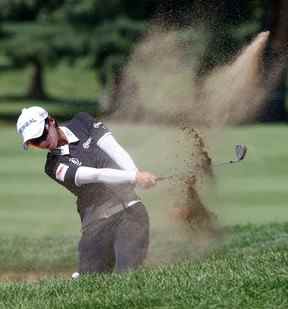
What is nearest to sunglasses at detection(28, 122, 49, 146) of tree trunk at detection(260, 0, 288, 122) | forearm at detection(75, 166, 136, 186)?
forearm at detection(75, 166, 136, 186)

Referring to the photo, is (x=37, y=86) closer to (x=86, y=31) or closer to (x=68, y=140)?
(x=86, y=31)

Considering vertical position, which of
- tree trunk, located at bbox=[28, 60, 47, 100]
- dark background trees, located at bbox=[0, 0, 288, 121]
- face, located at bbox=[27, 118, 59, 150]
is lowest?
tree trunk, located at bbox=[28, 60, 47, 100]

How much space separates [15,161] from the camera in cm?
2702

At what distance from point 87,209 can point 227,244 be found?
3.47 meters

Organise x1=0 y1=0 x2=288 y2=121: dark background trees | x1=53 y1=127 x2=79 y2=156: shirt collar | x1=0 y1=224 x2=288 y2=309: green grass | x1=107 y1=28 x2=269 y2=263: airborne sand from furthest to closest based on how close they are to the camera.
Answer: x1=0 y1=0 x2=288 y2=121: dark background trees, x1=107 y1=28 x2=269 y2=263: airborne sand, x1=53 y1=127 x2=79 y2=156: shirt collar, x1=0 y1=224 x2=288 y2=309: green grass

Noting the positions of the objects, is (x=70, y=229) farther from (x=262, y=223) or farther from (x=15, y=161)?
(x=15, y=161)

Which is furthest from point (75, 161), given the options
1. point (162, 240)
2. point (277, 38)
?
point (277, 38)

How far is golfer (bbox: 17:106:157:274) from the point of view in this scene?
9.64 meters

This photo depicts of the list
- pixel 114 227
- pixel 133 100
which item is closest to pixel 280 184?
pixel 133 100

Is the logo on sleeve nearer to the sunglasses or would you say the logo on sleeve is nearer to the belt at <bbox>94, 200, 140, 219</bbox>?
the sunglasses

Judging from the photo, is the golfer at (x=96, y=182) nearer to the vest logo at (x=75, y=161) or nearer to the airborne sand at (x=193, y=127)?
the vest logo at (x=75, y=161)

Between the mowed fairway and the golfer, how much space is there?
1.65 feet

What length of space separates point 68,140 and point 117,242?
0.93m

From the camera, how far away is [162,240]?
13.2 metres
